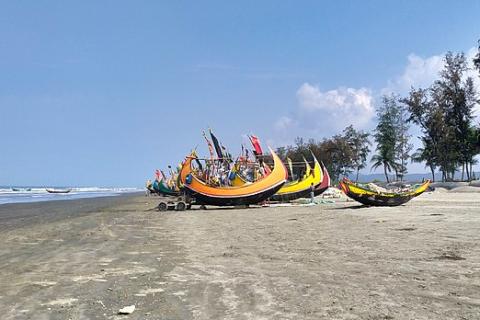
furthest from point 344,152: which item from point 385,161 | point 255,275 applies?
point 255,275

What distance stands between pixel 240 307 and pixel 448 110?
2591 inches

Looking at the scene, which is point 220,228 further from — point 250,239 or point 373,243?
point 373,243

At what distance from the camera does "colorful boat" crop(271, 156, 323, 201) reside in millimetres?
43162

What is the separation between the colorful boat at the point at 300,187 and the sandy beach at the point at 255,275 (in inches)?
1031

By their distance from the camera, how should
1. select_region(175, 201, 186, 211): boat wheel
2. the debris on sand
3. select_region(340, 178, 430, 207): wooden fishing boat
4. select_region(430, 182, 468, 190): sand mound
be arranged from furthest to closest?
select_region(430, 182, 468, 190): sand mound
select_region(175, 201, 186, 211): boat wheel
select_region(340, 178, 430, 207): wooden fishing boat
the debris on sand

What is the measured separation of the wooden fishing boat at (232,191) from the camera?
117 feet

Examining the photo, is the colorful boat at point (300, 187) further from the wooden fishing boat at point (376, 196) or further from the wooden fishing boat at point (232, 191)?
the wooden fishing boat at point (376, 196)

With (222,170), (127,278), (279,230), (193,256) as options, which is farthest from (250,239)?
(222,170)

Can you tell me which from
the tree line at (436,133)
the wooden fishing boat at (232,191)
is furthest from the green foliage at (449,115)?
the wooden fishing boat at (232,191)

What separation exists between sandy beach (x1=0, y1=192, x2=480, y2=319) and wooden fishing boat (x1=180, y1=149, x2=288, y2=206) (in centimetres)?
1892

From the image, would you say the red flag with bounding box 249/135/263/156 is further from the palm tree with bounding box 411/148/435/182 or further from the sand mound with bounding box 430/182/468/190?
the palm tree with bounding box 411/148/435/182

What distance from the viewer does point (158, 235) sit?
18.1 meters

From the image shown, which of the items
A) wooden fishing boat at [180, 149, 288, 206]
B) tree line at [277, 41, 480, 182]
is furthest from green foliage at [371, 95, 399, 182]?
wooden fishing boat at [180, 149, 288, 206]

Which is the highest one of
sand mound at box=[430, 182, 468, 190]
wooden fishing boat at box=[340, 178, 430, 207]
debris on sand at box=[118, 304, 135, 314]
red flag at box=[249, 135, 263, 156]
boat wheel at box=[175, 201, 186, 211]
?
red flag at box=[249, 135, 263, 156]
